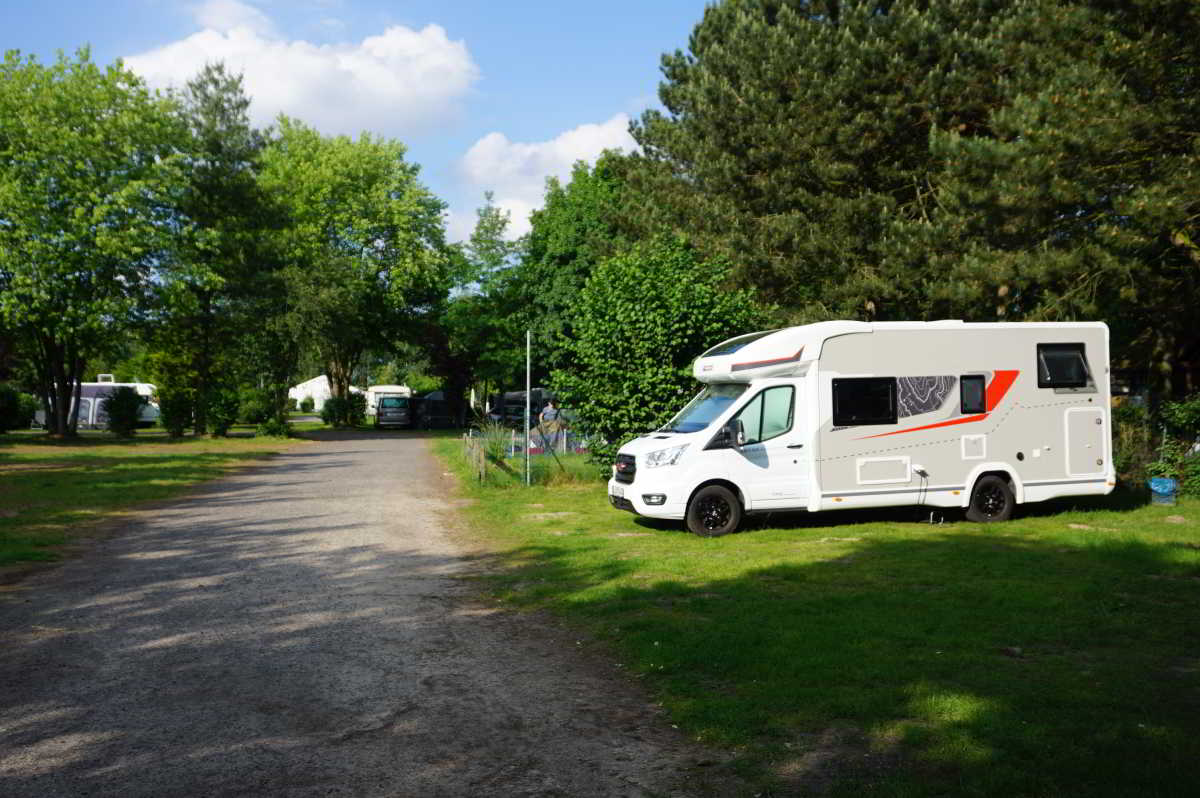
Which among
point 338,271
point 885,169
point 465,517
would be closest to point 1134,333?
point 885,169

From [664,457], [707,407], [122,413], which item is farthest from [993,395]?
[122,413]

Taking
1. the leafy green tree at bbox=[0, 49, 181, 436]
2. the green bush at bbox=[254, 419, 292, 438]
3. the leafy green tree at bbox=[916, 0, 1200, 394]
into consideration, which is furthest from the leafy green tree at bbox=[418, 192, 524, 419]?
the leafy green tree at bbox=[916, 0, 1200, 394]

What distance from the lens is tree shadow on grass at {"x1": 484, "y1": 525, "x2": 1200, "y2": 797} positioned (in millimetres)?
4414

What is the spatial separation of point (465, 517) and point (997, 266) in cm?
1139

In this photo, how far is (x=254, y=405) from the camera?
37.8 metres

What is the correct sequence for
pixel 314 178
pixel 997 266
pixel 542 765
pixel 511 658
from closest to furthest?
pixel 542 765 → pixel 511 658 → pixel 997 266 → pixel 314 178

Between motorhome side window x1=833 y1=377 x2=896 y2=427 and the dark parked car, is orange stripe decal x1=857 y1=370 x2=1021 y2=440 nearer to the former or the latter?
motorhome side window x1=833 y1=377 x2=896 y2=427

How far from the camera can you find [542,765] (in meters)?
4.52

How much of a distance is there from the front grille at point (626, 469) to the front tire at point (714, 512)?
86 centimetres

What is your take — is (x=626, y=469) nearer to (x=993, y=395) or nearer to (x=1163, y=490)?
(x=993, y=395)

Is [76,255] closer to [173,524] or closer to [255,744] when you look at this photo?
[173,524]

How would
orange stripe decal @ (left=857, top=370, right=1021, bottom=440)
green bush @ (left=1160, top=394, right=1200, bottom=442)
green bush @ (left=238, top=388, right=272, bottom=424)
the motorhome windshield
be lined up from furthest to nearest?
green bush @ (left=238, top=388, right=272, bottom=424) < green bush @ (left=1160, top=394, right=1200, bottom=442) < orange stripe decal @ (left=857, top=370, right=1021, bottom=440) < the motorhome windshield

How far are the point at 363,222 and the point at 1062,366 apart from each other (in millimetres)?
41060

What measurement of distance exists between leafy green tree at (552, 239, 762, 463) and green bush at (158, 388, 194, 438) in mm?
A: 23341
